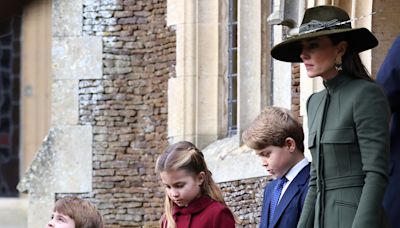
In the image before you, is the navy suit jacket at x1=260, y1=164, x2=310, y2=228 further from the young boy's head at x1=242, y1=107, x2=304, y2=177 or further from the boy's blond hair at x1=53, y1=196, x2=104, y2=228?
the boy's blond hair at x1=53, y1=196, x2=104, y2=228

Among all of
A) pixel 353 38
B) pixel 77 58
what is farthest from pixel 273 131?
pixel 77 58

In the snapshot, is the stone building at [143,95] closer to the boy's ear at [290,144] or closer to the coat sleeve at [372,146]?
the boy's ear at [290,144]

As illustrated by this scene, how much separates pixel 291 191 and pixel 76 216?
1092 mm

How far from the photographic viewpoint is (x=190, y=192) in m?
7.33

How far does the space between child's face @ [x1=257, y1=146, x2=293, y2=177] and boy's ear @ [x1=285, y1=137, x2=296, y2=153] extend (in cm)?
1

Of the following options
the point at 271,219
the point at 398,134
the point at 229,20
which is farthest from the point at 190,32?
the point at 398,134

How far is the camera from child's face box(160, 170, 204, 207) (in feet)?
23.9

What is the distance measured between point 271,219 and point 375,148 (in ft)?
4.67

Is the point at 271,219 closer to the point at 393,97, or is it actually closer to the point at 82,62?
the point at 393,97

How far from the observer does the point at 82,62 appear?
1444 centimetres

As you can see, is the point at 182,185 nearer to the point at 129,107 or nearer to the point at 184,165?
the point at 184,165

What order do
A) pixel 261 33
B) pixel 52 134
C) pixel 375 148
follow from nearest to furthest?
1. pixel 375 148
2. pixel 261 33
3. pixel 52 134

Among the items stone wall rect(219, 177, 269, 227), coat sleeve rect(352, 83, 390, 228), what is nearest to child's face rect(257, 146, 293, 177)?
coat sleeve rect(352, 83, 390, 228)

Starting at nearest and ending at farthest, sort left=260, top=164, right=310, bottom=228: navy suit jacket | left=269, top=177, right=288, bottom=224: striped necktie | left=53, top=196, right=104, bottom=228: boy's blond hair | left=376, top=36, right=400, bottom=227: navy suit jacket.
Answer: left=376, top=36, right=400, bottom=227: navy suit jacket, left=53, top=196, right=104, bottom=228: boy's blond hair, left=260, top=164, right=310, bottom=228: navy suit jacket, left=269, top=177, right=288, bottom=224: striped necktie
